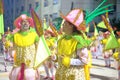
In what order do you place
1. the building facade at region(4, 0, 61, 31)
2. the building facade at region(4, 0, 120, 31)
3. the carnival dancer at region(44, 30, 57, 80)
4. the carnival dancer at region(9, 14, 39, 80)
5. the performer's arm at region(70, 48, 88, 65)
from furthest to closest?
the building facade at region(4, 0, 61, 31), the building facade at region(4, 0, 120, 31), the carnival dancer at region(44, 30, 57, 80), the carnival dancer at region(9, 14, 39, 80), the performer's arm at region(70, 48, 88, 65)

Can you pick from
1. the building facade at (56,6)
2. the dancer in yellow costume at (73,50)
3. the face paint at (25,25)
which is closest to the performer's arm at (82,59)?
the dancer in yellow costume at (73,50)

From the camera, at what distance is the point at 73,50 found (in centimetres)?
508

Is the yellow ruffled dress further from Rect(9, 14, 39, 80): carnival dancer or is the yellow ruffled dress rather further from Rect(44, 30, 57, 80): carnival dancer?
Rect(44, 30, 57, 80): carnival dancer

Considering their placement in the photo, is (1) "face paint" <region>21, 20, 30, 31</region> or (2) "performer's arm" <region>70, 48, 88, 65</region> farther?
(1) "face paint" <region>21, 20, 30, 31</region>


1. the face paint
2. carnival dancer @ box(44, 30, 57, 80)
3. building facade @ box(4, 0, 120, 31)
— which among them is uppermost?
building facade @ box(4, 0, 120, 31)

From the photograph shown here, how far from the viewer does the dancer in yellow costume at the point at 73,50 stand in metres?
5.04

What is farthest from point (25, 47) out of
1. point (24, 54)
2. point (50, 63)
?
point (50, 63)

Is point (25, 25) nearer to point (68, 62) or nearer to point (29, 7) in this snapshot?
point (68, 62)

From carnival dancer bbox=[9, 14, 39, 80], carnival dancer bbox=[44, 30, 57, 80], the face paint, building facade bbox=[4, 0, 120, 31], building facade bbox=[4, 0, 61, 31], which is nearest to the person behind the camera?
carnival dancer bbox=[9, 14, 39, 80]

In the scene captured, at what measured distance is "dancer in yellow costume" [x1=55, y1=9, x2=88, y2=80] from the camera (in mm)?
5035

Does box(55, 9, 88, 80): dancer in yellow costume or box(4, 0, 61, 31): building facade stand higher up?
box(4, 0, 61, 31): building facade

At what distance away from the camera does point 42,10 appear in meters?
46.6

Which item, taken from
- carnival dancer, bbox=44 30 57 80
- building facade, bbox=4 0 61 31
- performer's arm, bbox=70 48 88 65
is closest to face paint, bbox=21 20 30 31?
performer's arm, bbox=70 48 88 65

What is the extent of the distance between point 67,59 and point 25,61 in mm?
1526
